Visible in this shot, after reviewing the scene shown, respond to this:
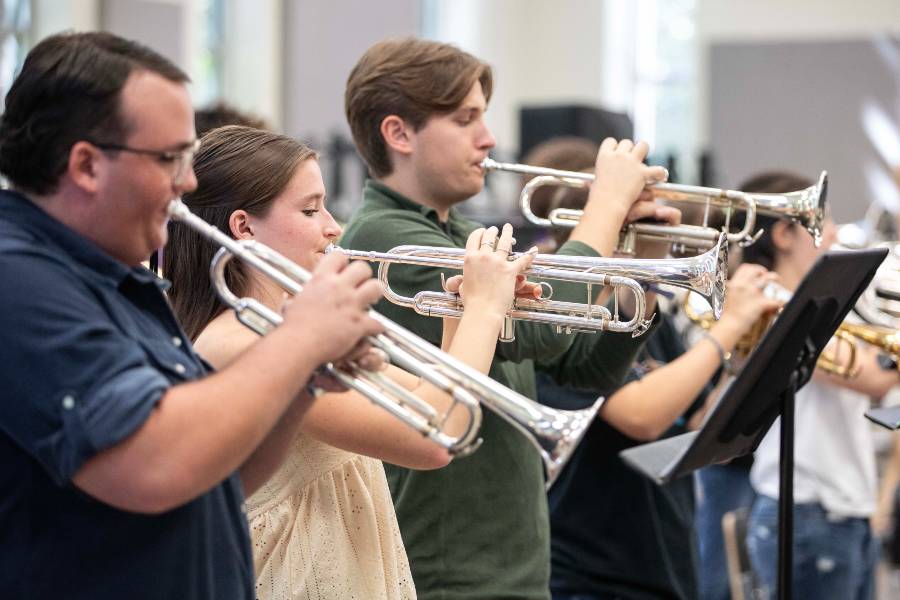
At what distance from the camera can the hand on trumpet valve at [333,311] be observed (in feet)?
4.53

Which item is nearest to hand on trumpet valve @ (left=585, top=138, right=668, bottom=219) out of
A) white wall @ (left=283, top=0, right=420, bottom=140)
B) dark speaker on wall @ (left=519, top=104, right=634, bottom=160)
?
dark speaker on wall @ (left=519, top=104, right=634, bottom=160)

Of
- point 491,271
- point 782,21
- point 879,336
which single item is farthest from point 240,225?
point 782,21

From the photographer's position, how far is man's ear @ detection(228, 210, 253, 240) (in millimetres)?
1939

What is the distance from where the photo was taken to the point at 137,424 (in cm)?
128

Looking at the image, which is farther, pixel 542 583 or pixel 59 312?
pixel 542 583

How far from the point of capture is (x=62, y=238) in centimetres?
141

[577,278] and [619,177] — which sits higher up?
[619,177]

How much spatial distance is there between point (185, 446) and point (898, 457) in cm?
450

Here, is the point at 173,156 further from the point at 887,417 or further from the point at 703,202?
the point at 703,202

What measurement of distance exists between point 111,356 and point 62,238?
0.61ft

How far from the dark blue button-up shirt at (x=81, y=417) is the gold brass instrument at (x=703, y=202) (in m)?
1.21

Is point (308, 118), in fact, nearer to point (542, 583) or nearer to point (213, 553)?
point (542, 583)

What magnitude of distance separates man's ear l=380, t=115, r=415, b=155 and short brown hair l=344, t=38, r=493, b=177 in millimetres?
11

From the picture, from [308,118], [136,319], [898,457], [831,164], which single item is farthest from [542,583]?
[831,164]
